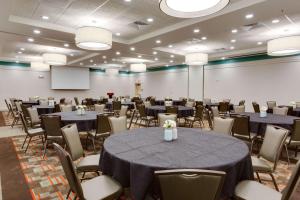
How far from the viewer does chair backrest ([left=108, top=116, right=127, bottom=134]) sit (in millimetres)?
3861

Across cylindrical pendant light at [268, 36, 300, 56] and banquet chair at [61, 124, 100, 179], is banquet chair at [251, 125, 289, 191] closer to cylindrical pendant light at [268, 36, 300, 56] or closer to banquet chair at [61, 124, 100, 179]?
banquet chair at [61, 124, 100, 179]

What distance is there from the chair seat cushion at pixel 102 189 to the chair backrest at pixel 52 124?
252 cm

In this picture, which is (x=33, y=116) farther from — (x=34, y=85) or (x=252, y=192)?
(x=34, y=85)

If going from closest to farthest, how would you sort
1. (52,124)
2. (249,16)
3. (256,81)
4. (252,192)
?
(252,192)
(52,124)
(249,16)
(256,81)

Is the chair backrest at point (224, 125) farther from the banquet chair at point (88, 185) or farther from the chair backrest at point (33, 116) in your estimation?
the chair backrest at point (33, 116)

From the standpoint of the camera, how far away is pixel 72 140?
2811mm

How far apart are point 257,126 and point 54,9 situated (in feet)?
18.7

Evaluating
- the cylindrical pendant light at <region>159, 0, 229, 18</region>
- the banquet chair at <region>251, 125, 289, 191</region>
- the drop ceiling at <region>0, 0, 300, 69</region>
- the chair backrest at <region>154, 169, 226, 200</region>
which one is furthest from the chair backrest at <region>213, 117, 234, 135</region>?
the drop ceiling at <region>0, 0, 300, 69</region>

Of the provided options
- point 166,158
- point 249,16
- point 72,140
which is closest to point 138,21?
point 249,16

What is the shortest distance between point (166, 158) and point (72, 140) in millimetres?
1460

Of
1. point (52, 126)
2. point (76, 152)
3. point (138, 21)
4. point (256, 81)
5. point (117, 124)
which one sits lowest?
point (76, 152)

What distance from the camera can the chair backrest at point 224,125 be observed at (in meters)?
3.73

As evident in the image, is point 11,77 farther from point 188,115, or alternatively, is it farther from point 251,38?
point 251,38

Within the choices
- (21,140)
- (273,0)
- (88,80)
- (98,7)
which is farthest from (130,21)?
(88,80)
